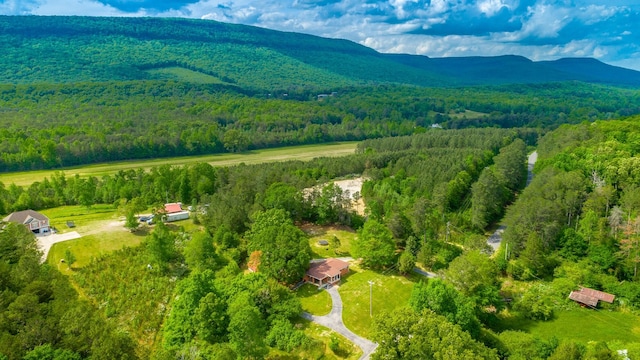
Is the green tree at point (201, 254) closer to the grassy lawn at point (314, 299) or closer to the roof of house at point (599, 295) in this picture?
the grassy lawn at point (314, 299)

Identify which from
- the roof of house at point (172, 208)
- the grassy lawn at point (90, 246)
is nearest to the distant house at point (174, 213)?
the roof of house at point (172, 208)

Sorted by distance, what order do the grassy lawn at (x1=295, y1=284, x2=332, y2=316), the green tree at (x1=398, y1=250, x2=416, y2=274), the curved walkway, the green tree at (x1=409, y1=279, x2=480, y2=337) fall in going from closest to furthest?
the green tree at (x1=409, y1=279, x2=480, y2=337), the curved walkway, the grassy lawn at (x1=295, y1=284, x2=332, y2=316), the green tree at (x1=398, y1=250, x2=416, y2=274)

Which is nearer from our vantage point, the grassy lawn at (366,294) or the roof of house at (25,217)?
the grassy lawn at (366,294)

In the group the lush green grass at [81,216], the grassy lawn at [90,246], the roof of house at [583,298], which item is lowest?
the lush green grass at [81,216]

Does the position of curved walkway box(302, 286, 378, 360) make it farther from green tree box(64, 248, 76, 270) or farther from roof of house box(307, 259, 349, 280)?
green tree box(64, 248, 76, 270)

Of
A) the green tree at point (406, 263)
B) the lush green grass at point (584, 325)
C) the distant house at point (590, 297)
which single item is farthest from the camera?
the green tree at point (406, 263)

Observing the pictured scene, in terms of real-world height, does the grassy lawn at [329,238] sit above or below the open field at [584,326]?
below

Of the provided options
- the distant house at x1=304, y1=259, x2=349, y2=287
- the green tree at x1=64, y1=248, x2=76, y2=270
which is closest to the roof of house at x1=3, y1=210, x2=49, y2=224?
the green tree at x1=64, y1=248, x2=76, y2=270

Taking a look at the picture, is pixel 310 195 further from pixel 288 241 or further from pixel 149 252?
pixel 149 252
